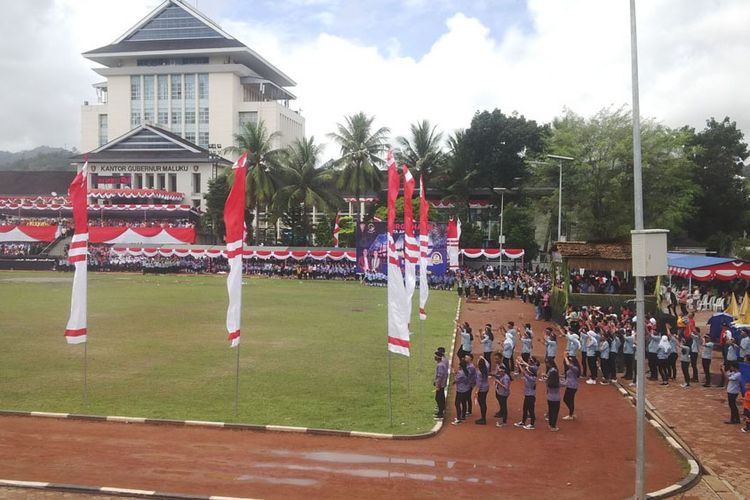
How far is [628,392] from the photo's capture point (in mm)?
17500

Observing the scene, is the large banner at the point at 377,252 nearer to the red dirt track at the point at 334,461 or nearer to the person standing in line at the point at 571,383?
the person standing in line at the point at 571,383

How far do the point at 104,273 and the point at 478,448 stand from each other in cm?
5063

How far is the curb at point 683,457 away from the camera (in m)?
10.6

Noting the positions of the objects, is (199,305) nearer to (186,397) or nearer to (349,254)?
(186,397)

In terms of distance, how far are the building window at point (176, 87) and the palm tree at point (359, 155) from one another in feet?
116

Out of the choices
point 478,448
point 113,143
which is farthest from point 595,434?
point 113,143

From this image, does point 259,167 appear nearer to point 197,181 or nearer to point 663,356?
point 197,181

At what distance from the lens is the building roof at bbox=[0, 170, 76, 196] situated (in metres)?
77.2

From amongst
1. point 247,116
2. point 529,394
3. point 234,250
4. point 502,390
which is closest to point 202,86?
point 247,116

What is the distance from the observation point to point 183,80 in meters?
83.9

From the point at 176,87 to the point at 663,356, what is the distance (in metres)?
77.8

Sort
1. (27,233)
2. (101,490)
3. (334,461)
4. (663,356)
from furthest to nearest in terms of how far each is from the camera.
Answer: (27,233), (663,356), (334,461), (101,490)

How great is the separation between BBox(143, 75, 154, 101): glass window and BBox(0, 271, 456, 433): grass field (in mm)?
54591

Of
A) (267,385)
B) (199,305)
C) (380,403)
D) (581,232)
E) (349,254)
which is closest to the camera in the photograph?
(380,403)
